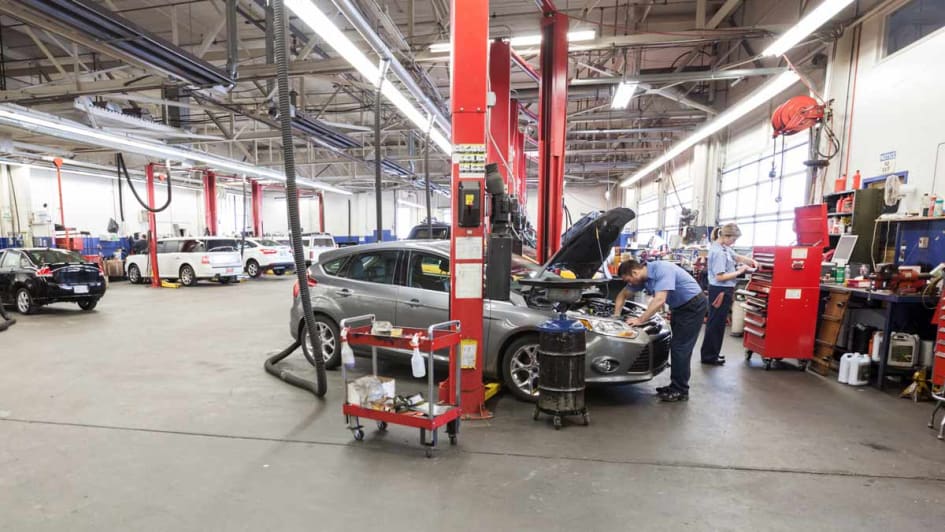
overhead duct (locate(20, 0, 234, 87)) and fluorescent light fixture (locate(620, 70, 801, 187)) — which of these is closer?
overhead duct (locate(20, 0, 234, 87))

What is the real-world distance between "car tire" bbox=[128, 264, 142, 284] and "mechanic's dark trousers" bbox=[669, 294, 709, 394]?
16.8 meters

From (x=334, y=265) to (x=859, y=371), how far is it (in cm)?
588

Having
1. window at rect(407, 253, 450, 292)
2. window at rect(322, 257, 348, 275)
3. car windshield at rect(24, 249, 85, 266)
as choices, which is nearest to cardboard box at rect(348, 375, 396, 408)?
window at rect(407, 253, 450, 292)

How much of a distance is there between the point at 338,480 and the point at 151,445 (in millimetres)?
1606

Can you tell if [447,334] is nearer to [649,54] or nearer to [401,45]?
[401,45]

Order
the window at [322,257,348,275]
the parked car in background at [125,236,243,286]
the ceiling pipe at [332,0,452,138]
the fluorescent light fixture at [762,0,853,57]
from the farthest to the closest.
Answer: the parked car in background at [125,236,243,286] < the window at [322,257,348,275] < the ceiling pipe at [332,0,452,138] < the fluorescent light fixture at [762,0,853,57]

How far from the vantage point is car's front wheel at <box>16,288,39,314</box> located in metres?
8.91

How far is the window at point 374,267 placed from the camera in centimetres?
484

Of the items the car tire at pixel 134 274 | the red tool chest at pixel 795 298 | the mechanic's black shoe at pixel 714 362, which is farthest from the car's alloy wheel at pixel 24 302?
the red tool chest at pixel 795 298

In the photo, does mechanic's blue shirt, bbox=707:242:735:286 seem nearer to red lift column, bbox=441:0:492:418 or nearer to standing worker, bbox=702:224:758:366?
standing worker, bbox=702:224:758:366

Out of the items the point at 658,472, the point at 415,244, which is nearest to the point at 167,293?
the point at 415,244

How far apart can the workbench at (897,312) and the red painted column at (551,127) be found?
3.52 meters

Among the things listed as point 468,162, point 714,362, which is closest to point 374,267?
point 468,162

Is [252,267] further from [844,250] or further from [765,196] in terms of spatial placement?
[844,250]
